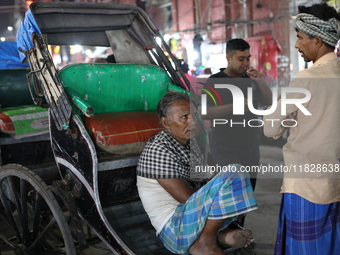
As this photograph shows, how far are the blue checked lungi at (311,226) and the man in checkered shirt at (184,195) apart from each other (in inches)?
9.0

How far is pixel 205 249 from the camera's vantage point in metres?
2.18

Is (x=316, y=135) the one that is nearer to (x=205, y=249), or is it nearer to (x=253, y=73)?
(x=205, y=249)

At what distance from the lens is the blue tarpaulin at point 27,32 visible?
9.26ft

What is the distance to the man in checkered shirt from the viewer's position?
2.09 meters

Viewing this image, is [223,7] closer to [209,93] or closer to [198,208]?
[209,93]

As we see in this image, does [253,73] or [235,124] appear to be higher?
[253,73]

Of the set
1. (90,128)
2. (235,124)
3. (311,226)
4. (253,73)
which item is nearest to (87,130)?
(90,128)

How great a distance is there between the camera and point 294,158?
2119 millimetres

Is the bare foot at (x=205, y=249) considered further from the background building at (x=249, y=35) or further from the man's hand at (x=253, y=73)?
the background building at (x=249, y=35)

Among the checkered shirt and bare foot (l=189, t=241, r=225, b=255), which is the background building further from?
bare foot (l=189, t=241, r=225, b=255)

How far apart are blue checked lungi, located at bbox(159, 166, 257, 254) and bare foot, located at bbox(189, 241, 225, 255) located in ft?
0.11

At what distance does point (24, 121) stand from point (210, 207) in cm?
191

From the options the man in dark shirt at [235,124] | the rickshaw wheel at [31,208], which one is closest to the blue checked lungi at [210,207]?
the rickshaw wheel at [31,208]

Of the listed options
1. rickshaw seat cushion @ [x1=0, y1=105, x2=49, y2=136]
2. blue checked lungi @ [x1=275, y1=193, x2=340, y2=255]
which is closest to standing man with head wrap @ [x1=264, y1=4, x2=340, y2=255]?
blue checked lungi @ [x1=275, y1=193, x2=340, y2=255]
